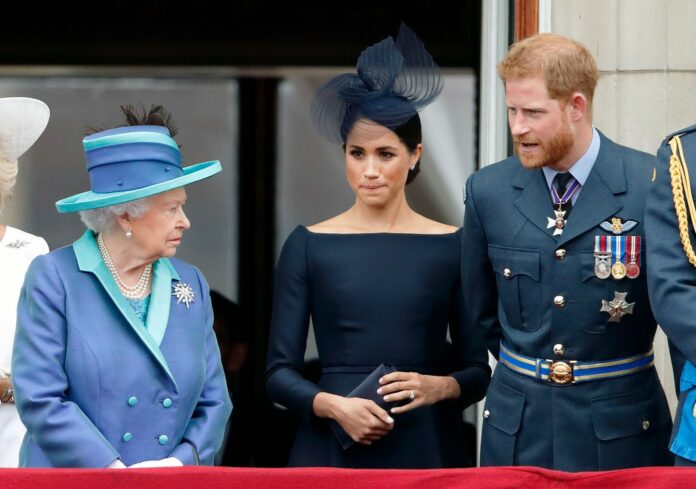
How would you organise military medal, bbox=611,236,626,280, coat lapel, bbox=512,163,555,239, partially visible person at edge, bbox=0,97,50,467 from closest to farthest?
military medal, bbox=611,236,626,280, coat lapel, bbox=512,163,555,239, partially visible person at edge, bbox=0,97,50,467

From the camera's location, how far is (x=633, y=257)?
3.60 metres

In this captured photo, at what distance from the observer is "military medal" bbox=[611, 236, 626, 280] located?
3596mm

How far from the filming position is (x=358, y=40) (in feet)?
21.5

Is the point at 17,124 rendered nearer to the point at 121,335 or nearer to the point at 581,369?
the point at 121,335

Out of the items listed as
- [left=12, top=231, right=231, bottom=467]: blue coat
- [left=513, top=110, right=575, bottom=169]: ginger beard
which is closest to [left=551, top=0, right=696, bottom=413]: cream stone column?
[left=513, top=110, right=575, bottom=169]: ginger beard

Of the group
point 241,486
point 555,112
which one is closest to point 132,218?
point 241,486

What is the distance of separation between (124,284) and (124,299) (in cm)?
5

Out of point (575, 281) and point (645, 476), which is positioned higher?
point (575, 281)

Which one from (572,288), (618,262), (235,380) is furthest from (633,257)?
(235,380)

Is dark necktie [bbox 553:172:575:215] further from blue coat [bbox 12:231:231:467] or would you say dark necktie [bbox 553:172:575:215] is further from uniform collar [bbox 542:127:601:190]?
blue coat [bbox 12:231:231:467]

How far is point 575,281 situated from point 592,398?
28 centimetres

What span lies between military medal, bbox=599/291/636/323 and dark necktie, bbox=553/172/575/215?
0.25 meters

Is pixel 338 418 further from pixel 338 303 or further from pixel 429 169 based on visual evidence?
pixel 429 169

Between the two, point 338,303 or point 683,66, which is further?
point 683,66
